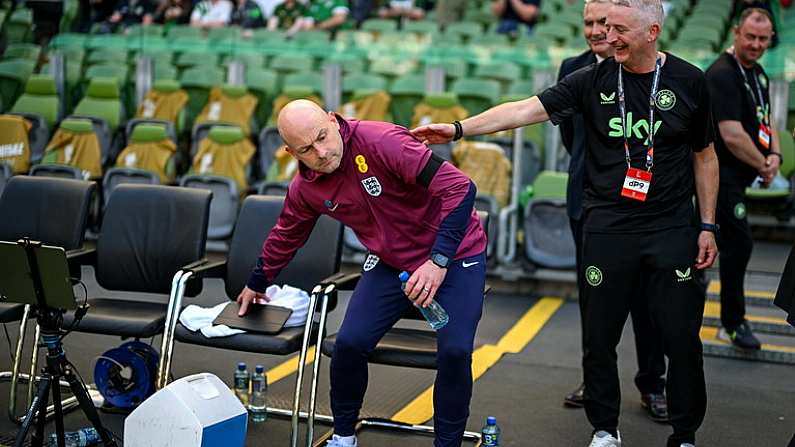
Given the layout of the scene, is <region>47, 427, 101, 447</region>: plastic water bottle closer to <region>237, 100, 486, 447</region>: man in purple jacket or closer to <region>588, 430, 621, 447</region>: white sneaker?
<region>237, 100, 486, 447</region>: man in purple jacket

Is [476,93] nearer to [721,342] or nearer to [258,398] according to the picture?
[721,342]

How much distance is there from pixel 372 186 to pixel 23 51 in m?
7.12

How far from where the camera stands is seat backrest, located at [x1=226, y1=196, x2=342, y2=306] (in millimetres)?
4223

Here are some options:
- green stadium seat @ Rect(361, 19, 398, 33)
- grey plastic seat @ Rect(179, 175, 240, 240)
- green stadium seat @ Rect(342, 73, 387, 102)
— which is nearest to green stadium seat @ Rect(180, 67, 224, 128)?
green stadium seat @ Rect(342, 73, 387, 102)

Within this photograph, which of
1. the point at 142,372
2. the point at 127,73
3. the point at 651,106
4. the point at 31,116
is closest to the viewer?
the point at 651,106

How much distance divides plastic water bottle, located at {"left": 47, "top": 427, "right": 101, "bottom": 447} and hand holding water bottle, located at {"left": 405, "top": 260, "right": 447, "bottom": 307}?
1428mm

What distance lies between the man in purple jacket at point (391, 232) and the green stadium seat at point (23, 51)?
6.69 meters

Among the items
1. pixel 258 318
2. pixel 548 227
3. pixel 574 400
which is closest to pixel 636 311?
pixel 574 400

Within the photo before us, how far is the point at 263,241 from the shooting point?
4320 mm

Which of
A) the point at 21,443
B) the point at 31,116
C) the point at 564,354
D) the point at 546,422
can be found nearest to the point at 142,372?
the point at 21,443

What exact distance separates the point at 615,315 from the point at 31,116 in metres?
6.71

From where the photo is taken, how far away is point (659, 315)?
352cm

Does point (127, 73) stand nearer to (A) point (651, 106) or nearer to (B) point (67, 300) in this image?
(B) point (67, 300)

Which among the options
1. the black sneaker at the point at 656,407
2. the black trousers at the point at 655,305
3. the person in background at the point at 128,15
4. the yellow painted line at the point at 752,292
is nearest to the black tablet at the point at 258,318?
the black trousers at the point at 655,305
